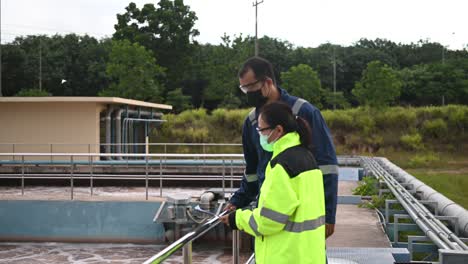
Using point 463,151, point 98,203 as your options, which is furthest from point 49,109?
point 463,151

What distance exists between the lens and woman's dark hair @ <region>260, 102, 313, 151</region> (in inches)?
128

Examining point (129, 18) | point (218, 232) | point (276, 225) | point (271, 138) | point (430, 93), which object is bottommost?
point (218, 232)

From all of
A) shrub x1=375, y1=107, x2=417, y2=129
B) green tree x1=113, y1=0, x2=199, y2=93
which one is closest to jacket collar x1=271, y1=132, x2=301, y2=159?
shrub x1=375, y1=107, x2=417, y2=129

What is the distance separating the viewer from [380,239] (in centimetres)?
814

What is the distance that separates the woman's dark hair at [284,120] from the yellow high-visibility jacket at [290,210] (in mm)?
40

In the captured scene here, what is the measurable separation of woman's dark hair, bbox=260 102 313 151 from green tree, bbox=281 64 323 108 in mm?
41055

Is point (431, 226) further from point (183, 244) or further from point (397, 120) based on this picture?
point (397, 120)

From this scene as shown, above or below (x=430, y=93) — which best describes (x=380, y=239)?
below

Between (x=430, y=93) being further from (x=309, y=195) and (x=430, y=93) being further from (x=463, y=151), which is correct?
(x=309, y=195)

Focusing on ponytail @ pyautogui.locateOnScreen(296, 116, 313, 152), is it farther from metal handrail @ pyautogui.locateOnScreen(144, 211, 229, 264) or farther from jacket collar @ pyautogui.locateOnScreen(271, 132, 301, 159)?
metal handrail @ pyautogui.locateOnScreen(144, 211, 229, 264)

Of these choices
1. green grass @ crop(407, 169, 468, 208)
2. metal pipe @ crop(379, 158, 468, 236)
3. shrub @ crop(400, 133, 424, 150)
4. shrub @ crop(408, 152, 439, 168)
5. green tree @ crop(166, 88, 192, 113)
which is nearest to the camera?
metal pipe @ crop(379, 158, 468, 236)

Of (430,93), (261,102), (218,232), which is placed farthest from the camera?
(430,93)

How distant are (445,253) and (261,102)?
1.46 meters

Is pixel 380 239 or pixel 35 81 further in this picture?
pixel 35 81
